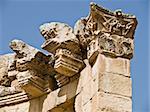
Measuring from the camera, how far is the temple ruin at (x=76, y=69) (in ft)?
34.4

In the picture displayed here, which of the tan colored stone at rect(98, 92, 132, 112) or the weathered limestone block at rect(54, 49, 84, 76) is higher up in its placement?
the weathered limestone block at rect(54, 49, 84, 76)

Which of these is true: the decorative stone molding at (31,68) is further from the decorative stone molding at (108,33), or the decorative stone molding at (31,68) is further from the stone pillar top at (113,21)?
the stone pillar top at (113,21)

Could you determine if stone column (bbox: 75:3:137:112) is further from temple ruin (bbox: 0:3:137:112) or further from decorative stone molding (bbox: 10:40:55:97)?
decorative stone molding (bbox: 10:40:55:97)

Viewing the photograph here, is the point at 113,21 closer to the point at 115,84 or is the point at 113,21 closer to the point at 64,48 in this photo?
the point at 64,48

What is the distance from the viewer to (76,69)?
11406 millimetres

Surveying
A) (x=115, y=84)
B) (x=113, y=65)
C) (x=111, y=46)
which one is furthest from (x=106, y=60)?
(x=115, y=84)

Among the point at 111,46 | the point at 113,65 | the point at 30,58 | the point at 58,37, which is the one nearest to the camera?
the point at 113,65

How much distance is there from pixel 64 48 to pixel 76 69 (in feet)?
→ 1.55

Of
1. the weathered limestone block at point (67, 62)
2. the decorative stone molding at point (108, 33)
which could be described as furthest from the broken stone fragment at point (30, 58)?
the decorative stone molding at point (108, 33)

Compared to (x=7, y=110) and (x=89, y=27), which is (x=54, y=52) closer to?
(x=89, y=27)

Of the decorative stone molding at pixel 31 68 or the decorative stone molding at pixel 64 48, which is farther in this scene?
the decorative stone molding at pixel 31 68

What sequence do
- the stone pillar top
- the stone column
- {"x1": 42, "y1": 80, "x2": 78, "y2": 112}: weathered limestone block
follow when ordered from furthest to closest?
1. {"x1": 42, "y1": 80, "x2": 78, "y2": 112}: weathered limestone block
2. the stone pillar top
3. the stone column

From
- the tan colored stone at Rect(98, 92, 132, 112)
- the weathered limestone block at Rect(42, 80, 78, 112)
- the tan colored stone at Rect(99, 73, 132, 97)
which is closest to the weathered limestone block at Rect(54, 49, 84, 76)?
the weathered limestone block at Rect(42, 80, 78, 112)

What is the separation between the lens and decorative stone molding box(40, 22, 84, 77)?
1125 cm
